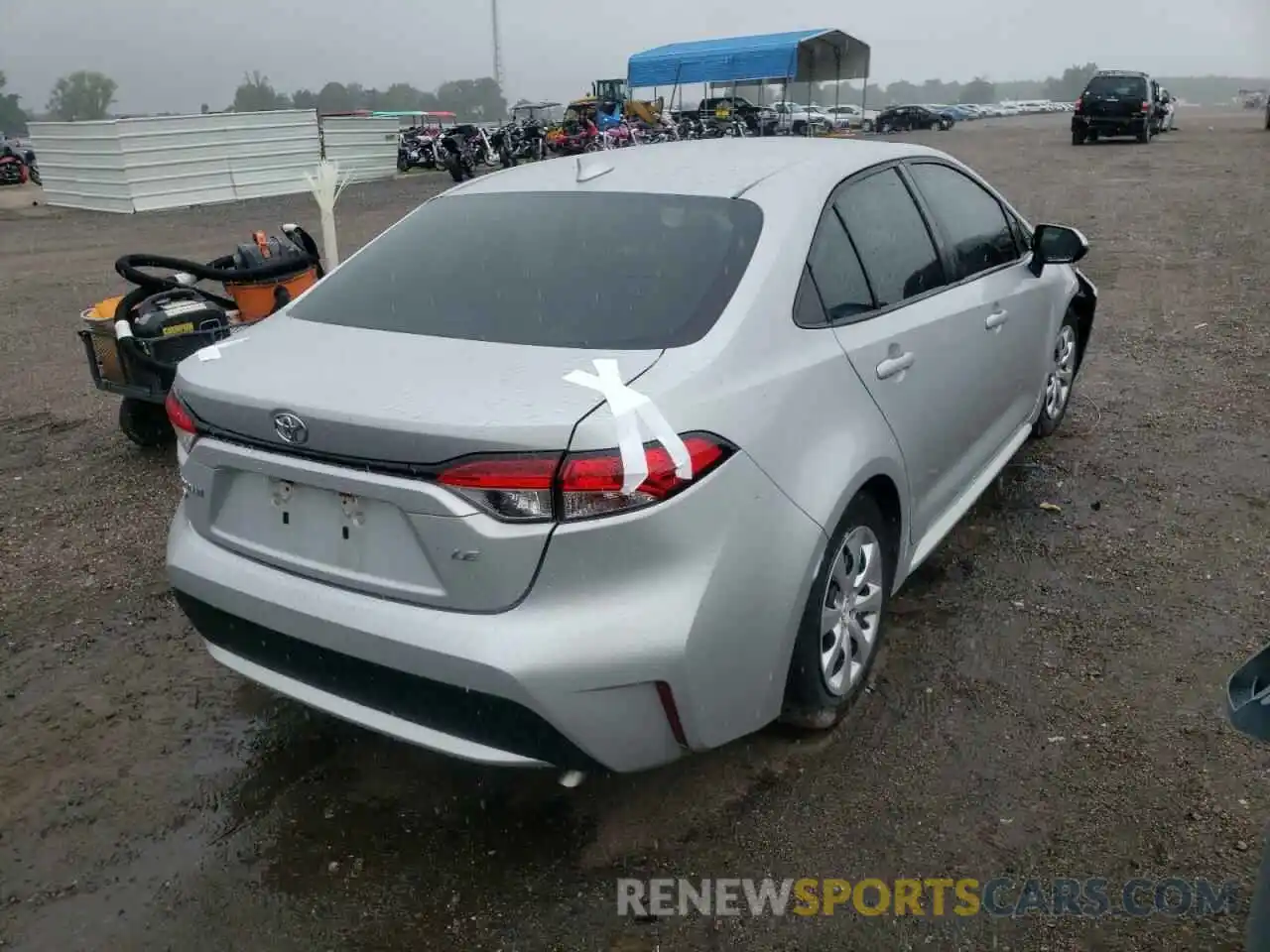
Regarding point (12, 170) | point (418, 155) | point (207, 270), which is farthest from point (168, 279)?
point (12, 170)

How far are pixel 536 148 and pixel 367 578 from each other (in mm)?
27992

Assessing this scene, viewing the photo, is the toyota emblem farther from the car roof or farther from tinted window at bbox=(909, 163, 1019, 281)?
tinted window at bbox=(909, 163, 1019, 281)

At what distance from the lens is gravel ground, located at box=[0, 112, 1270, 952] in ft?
7.73

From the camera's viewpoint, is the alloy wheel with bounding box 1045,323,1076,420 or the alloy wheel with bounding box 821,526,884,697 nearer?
Result: the alloy wheel with bounding box 821,526,884,697

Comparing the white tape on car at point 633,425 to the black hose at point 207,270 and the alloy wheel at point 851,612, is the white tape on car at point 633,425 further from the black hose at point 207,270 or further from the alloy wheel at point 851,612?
the black hose at point 207,270

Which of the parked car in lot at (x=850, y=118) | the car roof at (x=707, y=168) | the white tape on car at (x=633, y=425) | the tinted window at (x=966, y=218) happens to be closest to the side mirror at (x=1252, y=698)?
the white tape on car at (x=633, y=425)

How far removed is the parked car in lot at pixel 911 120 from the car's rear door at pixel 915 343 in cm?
4881

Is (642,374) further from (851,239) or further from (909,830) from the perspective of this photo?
(909,830)

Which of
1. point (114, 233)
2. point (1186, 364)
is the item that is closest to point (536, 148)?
point (114, 233)

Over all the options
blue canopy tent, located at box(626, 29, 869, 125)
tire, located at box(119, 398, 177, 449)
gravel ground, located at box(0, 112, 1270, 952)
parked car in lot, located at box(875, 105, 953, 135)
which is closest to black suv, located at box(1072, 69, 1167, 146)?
blue canopy tent, located at box(626, 29, 869, 125)

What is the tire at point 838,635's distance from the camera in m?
2.60

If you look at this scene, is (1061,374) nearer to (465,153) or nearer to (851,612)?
(851,612)

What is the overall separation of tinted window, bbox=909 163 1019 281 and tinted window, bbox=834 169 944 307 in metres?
0.18

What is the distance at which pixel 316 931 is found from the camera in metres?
2.31
